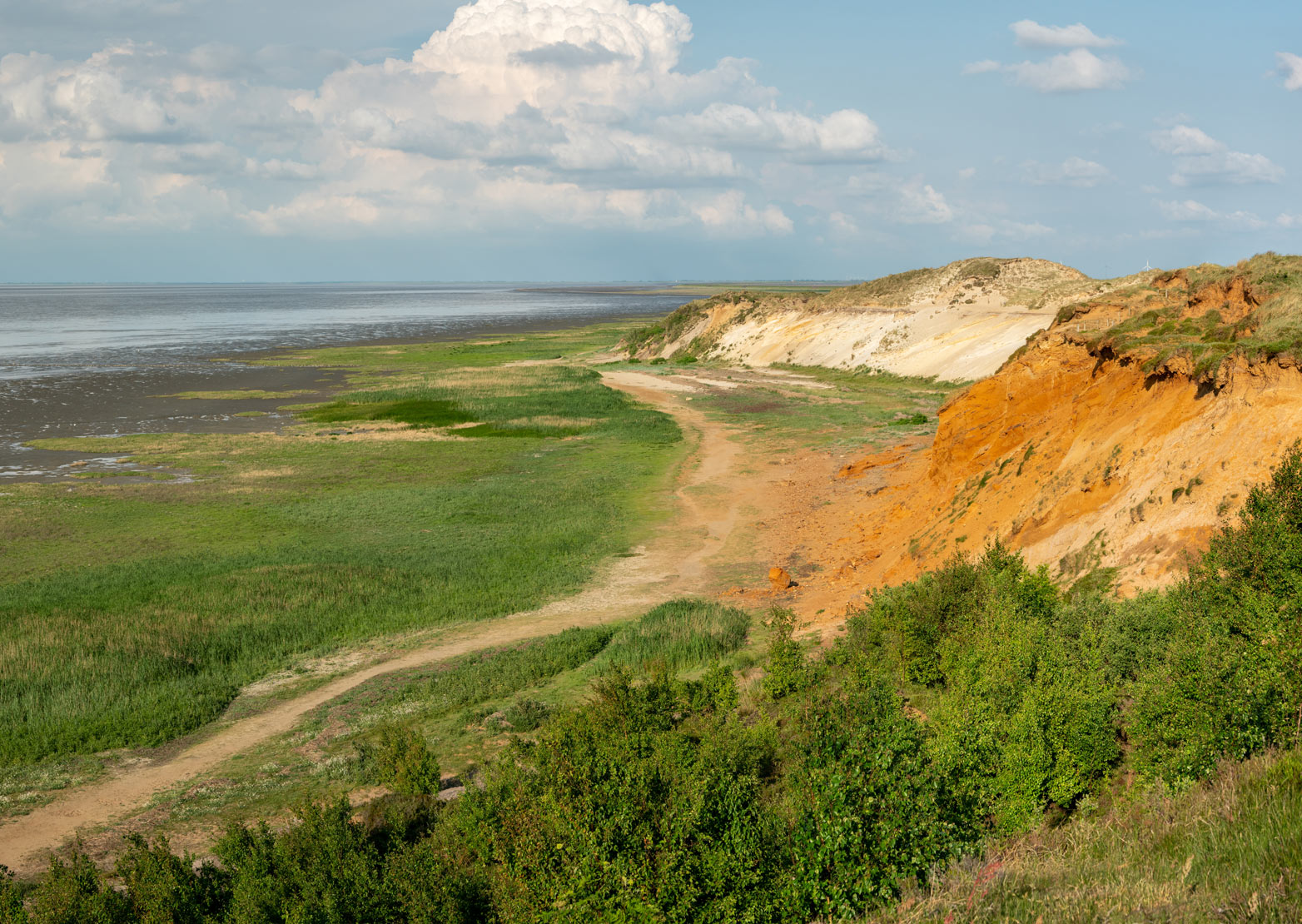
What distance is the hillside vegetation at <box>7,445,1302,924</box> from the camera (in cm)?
683

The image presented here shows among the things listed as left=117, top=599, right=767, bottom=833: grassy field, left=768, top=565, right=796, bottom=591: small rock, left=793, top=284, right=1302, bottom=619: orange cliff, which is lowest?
left=117, top=599, right=767, bottom=833: grassy field

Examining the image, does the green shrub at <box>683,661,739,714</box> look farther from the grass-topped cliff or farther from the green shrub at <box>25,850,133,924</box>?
the grass-topped cliff

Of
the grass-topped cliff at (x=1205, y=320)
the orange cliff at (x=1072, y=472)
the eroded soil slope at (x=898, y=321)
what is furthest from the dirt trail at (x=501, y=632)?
the eroded soil slope at (x=898, y=321)

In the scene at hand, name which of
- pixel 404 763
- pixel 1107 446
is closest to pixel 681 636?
pixel 404 763

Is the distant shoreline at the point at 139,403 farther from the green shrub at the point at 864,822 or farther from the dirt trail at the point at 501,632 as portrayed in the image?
the green shrub at the point at 864,822

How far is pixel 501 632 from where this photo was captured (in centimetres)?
1958

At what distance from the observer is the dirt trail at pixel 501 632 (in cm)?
1203

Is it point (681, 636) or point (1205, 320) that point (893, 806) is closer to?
point (681, 636)

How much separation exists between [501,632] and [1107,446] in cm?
1374

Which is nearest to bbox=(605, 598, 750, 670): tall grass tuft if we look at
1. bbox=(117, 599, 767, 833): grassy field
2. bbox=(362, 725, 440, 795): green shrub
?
bbox=(117, 599, 767, 833): grassy field

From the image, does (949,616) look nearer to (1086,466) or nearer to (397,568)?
(1086,466)

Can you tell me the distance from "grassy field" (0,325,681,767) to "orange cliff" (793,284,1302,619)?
760cm

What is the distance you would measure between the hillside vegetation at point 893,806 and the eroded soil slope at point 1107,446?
3.35 meters

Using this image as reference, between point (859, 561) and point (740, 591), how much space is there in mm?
3656
